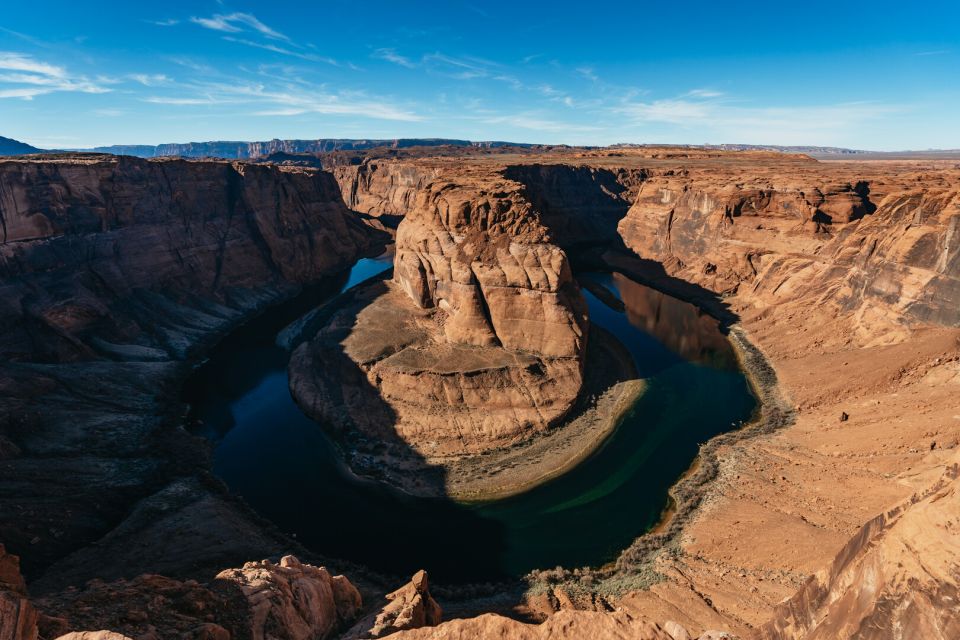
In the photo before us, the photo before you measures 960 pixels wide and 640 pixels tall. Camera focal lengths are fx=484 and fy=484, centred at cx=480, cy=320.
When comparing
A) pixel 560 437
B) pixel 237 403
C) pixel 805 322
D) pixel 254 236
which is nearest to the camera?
pixel 560 437

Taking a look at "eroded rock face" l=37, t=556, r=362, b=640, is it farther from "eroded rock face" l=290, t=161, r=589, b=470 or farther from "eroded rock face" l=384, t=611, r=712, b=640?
"eroded rock face" l=290, t=161, r=589, b=470

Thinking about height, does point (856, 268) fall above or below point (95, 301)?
above

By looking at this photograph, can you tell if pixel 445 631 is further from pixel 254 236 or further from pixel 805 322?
pixel 254 236

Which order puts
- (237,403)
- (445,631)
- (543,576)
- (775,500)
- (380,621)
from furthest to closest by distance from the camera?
1. (237,403)
2. (775,500)
3. (543,576)
4. (380,621)
5. (445,631)

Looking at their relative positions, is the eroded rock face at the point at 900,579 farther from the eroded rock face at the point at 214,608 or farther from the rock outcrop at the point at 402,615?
the eroded rock face at the point at 214,608

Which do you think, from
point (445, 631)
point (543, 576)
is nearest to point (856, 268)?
point (543, 576)

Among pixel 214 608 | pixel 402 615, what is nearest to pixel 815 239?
pixel 402 615

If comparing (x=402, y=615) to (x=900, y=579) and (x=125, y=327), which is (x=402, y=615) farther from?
(x=125, y=327)
